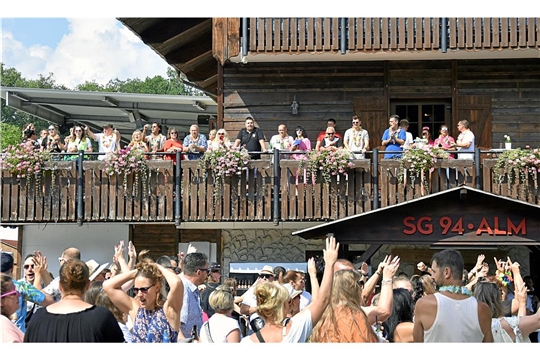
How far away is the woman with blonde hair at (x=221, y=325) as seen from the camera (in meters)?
8.52

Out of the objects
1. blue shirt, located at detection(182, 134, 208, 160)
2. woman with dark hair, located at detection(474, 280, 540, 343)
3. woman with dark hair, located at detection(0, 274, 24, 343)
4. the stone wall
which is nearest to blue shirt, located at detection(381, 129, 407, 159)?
the stone wall

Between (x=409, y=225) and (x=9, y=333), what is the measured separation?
12.0m

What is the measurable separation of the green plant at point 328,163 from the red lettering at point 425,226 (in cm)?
182

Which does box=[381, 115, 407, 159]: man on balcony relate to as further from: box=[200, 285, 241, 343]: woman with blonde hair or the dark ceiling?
box=[200, 285, 241, 343]: woman with blonde hair

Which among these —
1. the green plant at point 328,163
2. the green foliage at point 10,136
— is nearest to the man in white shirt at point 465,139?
the green plant at point 328,163

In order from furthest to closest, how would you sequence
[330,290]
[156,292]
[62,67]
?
[62,67] < [156,292] < [330,290]

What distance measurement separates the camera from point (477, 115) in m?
22.1

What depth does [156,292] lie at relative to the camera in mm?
8117

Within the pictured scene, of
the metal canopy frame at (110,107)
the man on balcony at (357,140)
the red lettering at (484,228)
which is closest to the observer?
the red lettering at (484,228)

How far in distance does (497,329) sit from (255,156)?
11.6 m

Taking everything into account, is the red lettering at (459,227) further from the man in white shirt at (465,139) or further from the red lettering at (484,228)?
the man in white shirt at (465,139)

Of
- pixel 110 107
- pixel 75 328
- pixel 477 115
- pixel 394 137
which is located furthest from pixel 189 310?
pixel 110 107
